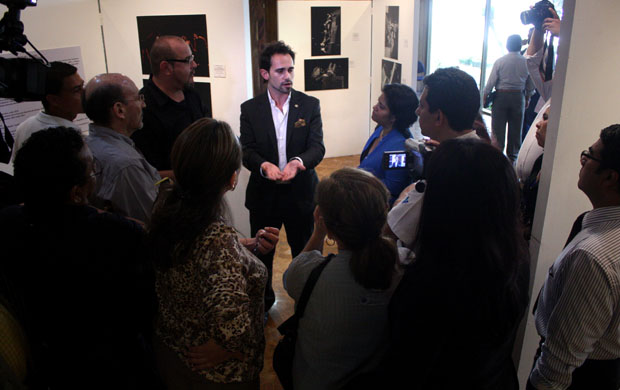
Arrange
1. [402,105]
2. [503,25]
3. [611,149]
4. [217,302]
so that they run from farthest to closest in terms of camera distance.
Result: [503,25], [402,105], [611,149], [217,302]

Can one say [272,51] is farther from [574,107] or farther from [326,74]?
[326,74]

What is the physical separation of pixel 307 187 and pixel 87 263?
6.59 feet

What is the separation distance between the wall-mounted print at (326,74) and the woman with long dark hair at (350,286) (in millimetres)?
6334

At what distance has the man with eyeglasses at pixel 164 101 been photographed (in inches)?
117

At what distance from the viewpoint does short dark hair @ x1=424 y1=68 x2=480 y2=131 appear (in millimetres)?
2164

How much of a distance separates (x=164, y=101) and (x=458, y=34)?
7575 mm

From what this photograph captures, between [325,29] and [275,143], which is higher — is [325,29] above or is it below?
above

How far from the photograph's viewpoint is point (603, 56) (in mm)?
2045

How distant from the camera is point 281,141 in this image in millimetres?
3396

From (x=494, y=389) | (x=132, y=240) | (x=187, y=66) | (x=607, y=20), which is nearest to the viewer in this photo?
(x=494, y=389)

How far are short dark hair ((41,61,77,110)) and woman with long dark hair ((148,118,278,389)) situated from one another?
1391mm

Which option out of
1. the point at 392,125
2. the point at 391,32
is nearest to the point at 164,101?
the point at 392,125

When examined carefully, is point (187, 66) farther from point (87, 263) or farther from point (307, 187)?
point (87, 263)

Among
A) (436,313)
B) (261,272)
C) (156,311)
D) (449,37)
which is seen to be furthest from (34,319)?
(449,37)
